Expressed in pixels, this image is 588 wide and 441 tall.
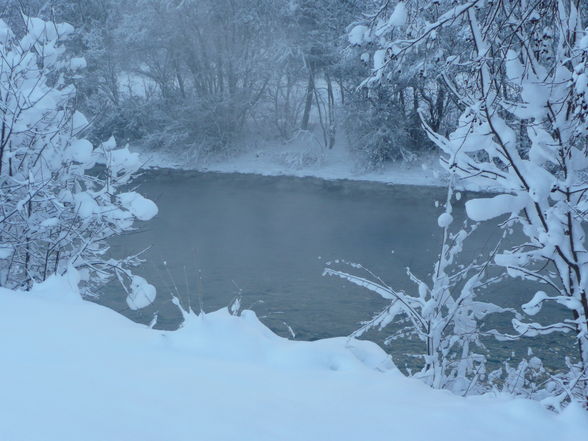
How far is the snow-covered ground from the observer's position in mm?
26969

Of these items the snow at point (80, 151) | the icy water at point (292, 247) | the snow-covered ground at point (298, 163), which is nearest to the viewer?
the snow at point (80, 151)

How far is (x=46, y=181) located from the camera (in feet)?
26.4

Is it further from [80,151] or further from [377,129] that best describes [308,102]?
[80,151]

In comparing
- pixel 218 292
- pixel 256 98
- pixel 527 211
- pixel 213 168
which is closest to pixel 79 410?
pixel 527 211

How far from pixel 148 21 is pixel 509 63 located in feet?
91.0

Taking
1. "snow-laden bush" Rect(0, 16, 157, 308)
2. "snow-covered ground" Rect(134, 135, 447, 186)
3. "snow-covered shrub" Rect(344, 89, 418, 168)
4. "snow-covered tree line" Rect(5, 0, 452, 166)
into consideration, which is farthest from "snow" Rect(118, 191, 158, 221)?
"snow-covered tree line" Rect(5, 0, 452, 166)

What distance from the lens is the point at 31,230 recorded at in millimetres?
8086

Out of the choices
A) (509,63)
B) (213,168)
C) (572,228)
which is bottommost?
(213,168)

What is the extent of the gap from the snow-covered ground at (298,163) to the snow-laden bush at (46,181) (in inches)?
717

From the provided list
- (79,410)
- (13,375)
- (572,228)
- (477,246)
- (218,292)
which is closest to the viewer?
(79,410)

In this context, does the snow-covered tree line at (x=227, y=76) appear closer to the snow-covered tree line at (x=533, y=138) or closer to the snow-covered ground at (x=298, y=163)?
the snow-covered ground at (x=298, y=163)

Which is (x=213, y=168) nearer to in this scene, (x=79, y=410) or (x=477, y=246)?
(x=477, y=246)

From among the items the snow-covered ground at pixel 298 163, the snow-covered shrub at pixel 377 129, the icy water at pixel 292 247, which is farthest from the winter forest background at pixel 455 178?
the snow-covered shrub at pixel 377 129

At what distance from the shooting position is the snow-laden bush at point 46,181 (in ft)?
26.3
